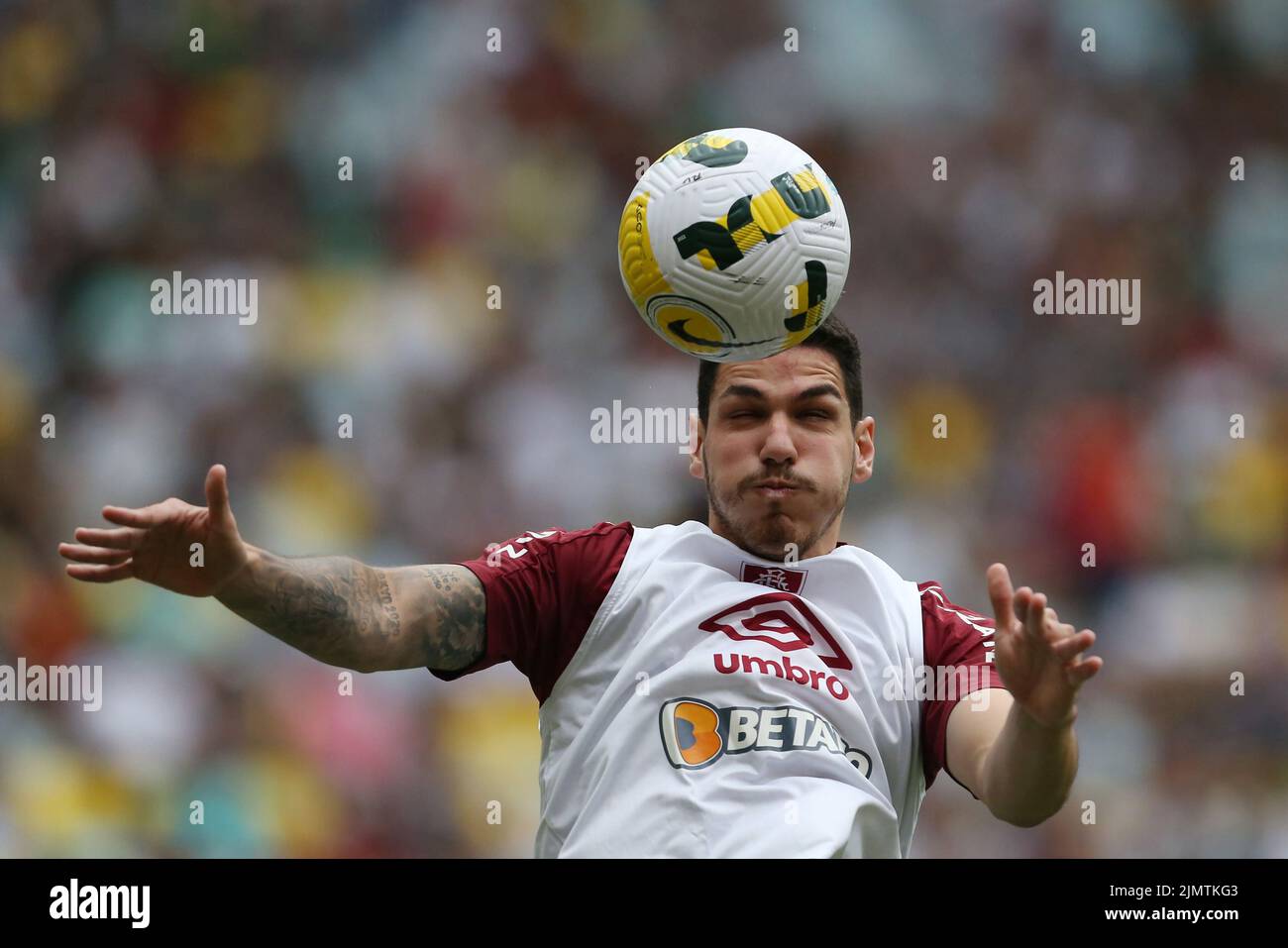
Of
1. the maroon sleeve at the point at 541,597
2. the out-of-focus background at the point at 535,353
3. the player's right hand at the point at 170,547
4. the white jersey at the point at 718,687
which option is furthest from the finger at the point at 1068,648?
the out-of-focus background at the point at 535,353

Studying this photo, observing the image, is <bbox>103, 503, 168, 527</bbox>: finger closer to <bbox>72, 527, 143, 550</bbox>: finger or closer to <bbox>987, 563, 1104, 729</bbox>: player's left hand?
<bbox>72, 527, 143, 550</bbox>: finger

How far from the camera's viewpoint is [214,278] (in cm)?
917

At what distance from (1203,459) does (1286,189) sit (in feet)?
7.33

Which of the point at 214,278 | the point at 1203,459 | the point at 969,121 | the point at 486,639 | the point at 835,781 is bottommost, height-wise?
the point at 835,781

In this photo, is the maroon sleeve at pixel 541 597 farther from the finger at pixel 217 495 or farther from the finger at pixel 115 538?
the finger at pixel 115 538

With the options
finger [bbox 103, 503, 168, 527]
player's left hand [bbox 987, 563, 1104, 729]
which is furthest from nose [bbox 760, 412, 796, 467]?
finger [bbox 103, 503, 168, 527]

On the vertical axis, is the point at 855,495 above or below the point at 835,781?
above

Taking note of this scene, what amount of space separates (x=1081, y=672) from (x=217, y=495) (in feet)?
6.70

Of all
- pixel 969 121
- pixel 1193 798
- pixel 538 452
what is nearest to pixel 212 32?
pixel 538 452

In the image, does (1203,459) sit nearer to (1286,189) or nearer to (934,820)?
(1286,189)

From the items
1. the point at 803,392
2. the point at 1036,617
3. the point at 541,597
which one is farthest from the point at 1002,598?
the point at 541,597

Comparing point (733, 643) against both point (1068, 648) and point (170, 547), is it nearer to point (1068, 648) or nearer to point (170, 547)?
point (1068, 648)

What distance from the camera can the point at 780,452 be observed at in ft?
14.2

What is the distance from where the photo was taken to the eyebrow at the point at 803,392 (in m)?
4.45
